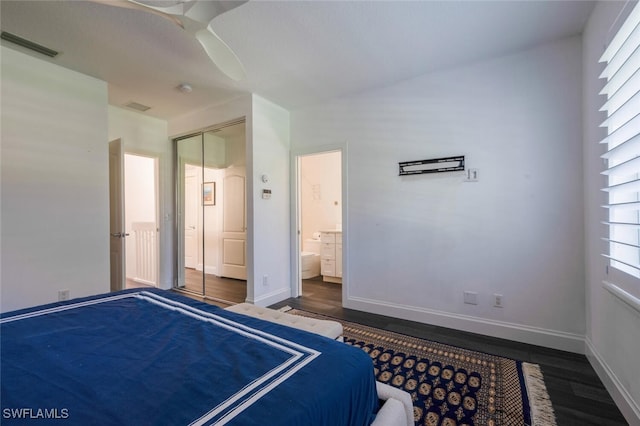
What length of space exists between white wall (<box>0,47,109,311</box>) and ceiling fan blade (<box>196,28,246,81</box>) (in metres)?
2.21

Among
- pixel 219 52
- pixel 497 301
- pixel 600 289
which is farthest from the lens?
pixel 497 301

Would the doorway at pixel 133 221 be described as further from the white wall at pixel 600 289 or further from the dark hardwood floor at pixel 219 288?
the white wall at pixel 600 289

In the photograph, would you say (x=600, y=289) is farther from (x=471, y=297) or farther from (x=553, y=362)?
(x=471, y=297)

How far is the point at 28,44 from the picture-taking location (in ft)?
8.05

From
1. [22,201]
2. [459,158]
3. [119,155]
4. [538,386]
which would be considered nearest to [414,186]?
[459,158]

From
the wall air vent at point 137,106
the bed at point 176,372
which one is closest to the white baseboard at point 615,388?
the bed at point 176,372

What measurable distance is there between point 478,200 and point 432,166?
56 cm

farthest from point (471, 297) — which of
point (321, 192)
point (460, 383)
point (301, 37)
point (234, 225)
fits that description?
point (234, 225)

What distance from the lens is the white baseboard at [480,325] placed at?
241 centimetres

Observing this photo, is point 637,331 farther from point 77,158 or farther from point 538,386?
point 77,158

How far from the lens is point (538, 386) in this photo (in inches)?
74.8

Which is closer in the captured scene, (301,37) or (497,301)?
(301,37)

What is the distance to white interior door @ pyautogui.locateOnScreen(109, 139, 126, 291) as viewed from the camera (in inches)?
131

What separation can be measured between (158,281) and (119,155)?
1.98 meters
